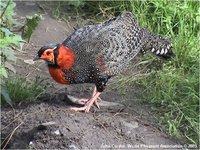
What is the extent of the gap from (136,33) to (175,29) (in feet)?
3.88

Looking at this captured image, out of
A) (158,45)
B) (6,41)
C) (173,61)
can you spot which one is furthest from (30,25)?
(173,61)

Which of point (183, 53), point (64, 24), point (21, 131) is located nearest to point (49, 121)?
point (21, 131)

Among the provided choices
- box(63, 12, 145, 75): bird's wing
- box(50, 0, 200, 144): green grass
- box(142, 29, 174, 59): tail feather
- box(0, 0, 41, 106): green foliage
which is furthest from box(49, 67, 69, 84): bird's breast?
box(142, 29, 174, 59): tail feather

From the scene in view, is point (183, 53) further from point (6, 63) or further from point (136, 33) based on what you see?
point (6, 63)

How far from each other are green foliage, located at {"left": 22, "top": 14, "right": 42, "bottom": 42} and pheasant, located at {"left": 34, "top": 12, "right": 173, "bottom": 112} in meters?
0.76

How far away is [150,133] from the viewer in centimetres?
452

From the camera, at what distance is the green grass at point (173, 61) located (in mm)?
4734

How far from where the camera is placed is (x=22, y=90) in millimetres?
4855

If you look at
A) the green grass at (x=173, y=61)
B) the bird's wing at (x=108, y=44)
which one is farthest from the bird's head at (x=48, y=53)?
the green grass at (x=173, y=61)

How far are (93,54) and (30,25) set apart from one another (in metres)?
1.10

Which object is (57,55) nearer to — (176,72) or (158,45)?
(158,45)

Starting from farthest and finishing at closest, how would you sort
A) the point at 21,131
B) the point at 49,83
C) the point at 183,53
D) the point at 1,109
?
1. the point at 183,53
2. the point at 49,83
3. the point at 1,109
4. the point at 21,131

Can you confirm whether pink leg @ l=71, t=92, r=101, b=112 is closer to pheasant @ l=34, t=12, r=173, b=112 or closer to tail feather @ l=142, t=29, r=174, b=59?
pheasant @ l=34, t=12, r=173, b=112

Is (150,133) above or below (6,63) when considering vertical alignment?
below
